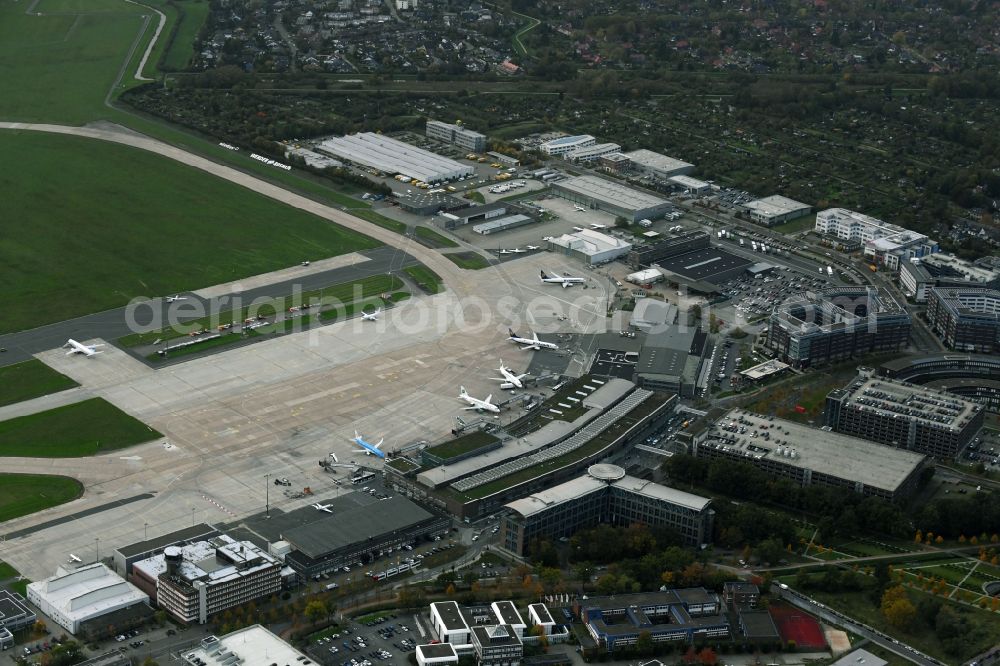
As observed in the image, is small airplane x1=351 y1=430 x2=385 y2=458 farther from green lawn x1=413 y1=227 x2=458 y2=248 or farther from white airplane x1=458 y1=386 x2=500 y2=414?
green lawn x1=413 y1=227 x2=458 y2=248

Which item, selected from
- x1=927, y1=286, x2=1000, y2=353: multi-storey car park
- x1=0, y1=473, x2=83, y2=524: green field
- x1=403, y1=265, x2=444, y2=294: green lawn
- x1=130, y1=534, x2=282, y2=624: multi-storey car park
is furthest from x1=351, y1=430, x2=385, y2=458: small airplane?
x1=927, y1=286, x2=1000, y2=353: multi-storey car park

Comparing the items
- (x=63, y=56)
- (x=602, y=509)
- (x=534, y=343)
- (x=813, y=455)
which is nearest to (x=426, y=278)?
(x=534, y=343)

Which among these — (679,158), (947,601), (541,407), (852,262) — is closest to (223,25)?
(679,158)

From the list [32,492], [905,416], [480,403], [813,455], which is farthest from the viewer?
[480,403]

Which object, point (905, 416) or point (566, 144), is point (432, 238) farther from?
point (905, 416)

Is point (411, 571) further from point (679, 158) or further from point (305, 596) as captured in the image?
point (679, 158)

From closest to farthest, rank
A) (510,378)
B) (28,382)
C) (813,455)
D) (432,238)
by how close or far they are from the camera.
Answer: (813,455)
(28,382)
(510,378)
(432,238)
